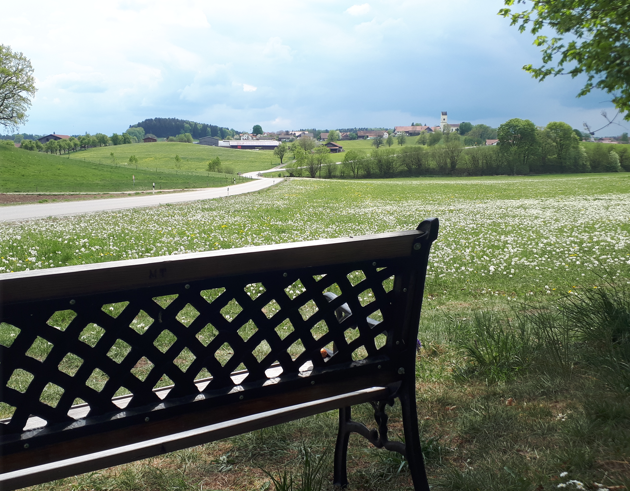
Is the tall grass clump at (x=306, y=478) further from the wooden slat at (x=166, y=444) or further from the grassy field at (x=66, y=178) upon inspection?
the grassy field at (x=66, y=178)

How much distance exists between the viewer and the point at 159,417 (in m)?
1.79

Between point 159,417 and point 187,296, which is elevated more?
point 187,296

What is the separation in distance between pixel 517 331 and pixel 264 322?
3.37m

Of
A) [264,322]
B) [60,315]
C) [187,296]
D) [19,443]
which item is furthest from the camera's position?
[60,315]

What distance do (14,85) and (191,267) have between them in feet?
159

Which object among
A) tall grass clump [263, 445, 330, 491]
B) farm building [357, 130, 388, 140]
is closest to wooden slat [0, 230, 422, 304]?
tall grass clump [263, 445, 330, 491]

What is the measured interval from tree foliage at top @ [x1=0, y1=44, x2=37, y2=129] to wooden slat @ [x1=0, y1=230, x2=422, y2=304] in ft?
152

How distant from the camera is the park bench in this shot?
155 centimetres

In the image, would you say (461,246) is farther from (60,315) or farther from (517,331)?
(60,315)

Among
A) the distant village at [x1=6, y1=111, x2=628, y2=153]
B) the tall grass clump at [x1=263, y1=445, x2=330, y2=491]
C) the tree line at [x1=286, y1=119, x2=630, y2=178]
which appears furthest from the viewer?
the distant village at [x1=6, y1=111, x2=628, y2=153]

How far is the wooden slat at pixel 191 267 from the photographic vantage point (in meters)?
1.47

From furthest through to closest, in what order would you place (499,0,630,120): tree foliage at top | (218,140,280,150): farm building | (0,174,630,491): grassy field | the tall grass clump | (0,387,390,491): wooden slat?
(218,140,280,150): farm building → (499,0,630,120): tree foliage at top → (0,174,630,491): grassy field → the tall grass clump → (0,387,390,491): wooden slat

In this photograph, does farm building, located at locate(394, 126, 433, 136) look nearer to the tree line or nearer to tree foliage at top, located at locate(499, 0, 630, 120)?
the tree line

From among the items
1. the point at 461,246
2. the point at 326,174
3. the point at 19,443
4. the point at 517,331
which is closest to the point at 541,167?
the point at 326,174
